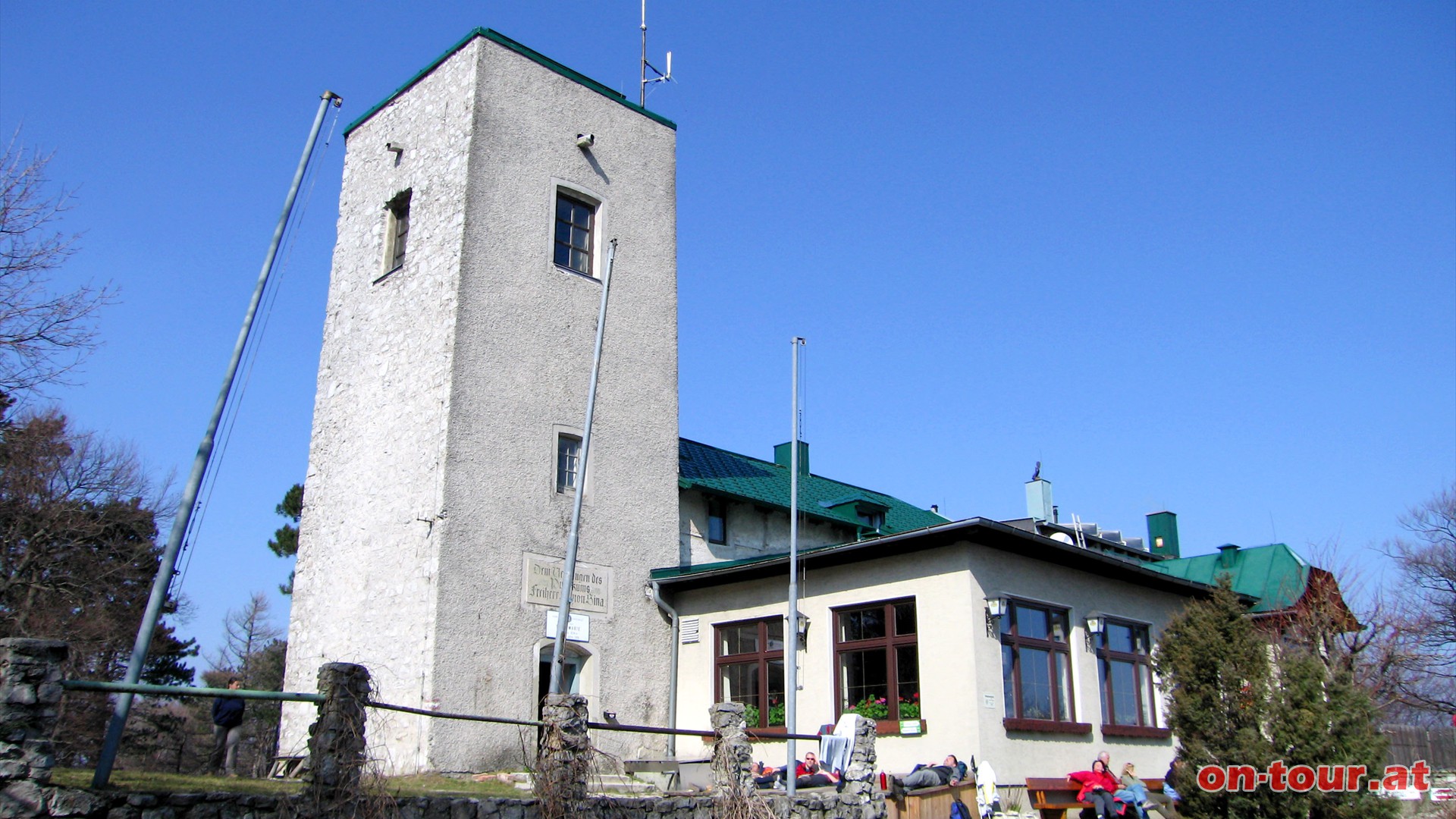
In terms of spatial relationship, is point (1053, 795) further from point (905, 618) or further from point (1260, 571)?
point (1260, 571)

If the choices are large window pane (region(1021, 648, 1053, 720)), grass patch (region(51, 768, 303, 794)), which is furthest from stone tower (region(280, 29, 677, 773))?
large window pane (region(1021, 648, 1053, 720))

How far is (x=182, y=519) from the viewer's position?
453 inches

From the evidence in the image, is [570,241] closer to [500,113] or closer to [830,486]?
[500,113]

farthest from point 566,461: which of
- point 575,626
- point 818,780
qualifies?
point 818,780

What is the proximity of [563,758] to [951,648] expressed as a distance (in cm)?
765

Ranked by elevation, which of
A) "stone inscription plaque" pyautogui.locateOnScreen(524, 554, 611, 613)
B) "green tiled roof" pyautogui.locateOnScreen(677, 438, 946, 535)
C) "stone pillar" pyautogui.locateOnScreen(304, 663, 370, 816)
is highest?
"green tiled roof" pyautogui.locateOnScreen(677, 438, 946, 535)

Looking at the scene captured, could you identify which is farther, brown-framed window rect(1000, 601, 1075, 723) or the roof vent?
the roof vent

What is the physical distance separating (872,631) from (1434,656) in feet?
87.4

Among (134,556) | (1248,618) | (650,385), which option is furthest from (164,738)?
(1248,618)

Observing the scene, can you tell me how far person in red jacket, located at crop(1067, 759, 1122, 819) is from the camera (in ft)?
51.5

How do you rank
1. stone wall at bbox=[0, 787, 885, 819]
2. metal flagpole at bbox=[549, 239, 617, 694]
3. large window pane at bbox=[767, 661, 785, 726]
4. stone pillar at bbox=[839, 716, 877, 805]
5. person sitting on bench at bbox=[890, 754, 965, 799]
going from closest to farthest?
1. stone wall at bbox=[0, 787, 885, 819]
2. stone pillar at bbox=[839, 716, 877, 805]
3. metal flagpole at bbox=[549, 239, 617, 694]
4. person sitting on bench at bbox=[890, 754, 965, 799]
5. large window pane at bbox=[767, 661, 785, 726]

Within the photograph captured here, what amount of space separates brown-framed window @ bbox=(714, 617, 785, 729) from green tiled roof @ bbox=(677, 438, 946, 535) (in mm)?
3486

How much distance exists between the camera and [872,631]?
1894 cm

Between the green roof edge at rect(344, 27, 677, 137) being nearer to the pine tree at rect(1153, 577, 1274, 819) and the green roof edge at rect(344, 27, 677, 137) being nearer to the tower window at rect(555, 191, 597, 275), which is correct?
the tower window at rect(555, 191, 597, 275)
